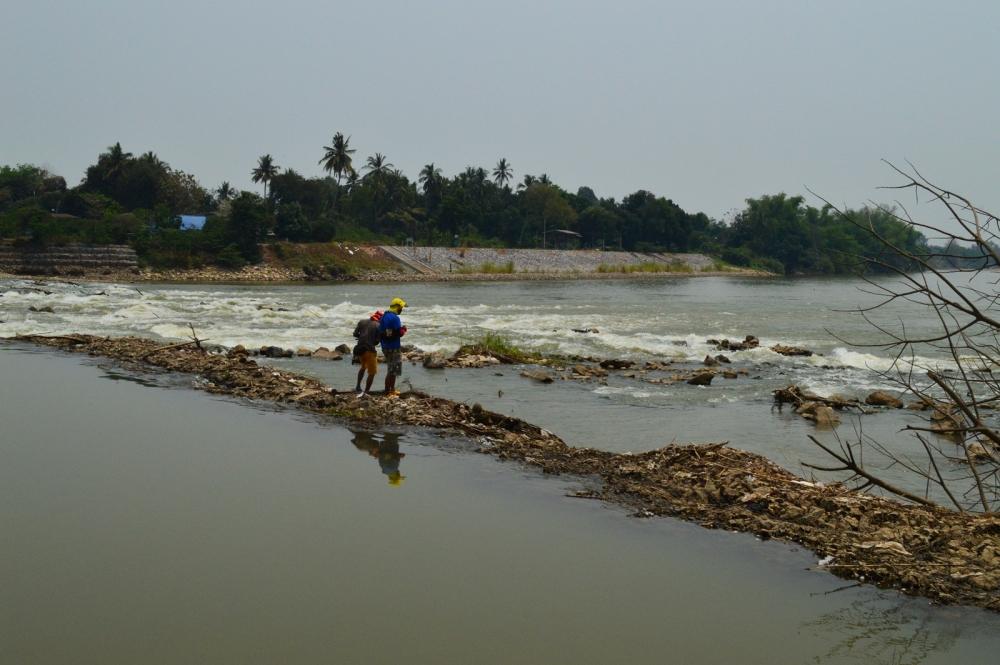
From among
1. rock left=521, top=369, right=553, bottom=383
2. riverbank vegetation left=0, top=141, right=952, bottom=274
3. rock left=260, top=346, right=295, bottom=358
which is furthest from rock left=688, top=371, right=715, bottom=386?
riverbank vegetation left=0, top=141, right=952, bottom=274

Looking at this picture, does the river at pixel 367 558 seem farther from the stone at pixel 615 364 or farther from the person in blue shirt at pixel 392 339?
the stone at pixel 615 364

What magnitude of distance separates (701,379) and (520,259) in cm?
6448

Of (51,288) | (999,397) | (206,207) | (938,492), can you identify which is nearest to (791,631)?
(999,397)

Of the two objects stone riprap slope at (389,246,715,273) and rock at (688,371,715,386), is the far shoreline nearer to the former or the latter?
stone riprap slope at (389,246,715,273)

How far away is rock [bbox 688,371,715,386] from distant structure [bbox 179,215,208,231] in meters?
57.0

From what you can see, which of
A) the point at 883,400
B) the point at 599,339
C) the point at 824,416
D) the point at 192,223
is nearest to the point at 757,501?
the point at 824,416

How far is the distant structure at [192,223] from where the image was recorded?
6519 centimetres

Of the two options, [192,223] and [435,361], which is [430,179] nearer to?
[192,223]

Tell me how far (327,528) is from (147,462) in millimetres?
2753

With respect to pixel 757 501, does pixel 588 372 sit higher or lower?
lower

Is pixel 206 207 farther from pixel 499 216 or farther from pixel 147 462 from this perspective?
pixel 147 462

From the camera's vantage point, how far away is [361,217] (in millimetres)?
87375

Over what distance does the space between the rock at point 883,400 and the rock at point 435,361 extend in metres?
8.07

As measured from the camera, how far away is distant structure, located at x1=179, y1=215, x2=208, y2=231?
6519 centimetres
